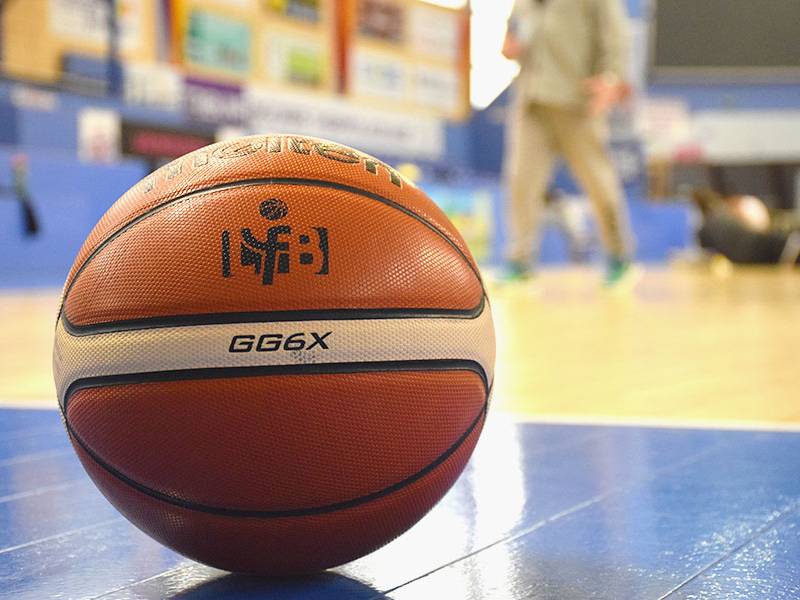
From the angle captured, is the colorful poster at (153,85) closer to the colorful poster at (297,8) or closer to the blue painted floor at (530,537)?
the colorful poster at (297,8)

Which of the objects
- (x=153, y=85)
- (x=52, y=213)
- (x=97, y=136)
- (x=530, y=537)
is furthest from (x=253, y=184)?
(x=153, y=85)

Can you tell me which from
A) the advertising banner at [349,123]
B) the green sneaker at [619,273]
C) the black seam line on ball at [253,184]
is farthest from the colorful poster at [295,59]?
the black seam line on ball at [253,184]

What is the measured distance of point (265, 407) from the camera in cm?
97

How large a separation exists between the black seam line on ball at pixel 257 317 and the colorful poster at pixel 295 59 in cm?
940

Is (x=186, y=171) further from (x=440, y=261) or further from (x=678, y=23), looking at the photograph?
(x=678, y=23)

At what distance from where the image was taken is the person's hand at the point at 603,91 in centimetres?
517

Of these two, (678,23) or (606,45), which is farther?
(678,23)

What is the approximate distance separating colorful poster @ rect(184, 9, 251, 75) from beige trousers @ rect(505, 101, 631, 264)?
474 centimetres

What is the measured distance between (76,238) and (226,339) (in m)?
6.31

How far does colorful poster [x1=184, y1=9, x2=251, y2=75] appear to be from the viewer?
370 inches

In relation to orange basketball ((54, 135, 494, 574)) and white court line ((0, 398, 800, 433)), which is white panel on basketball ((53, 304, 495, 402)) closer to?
orange basketball ((54, 135, 494, 574))

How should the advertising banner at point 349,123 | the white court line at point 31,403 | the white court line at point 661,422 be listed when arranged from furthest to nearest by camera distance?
the advertising banner at point 349,123 < the white court line at point 31,403 < the white court line at point 661,422

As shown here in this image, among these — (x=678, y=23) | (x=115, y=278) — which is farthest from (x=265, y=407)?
(x=678, y=23)

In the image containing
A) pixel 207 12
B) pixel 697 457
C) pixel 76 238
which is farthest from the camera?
pixel 207 12
